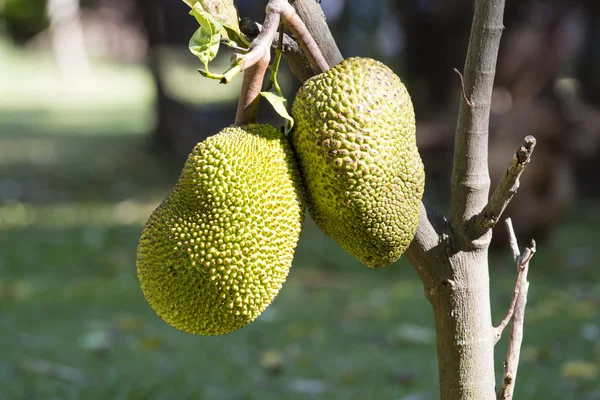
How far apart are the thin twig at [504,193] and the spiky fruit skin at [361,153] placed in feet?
0.32

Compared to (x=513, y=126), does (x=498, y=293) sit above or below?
below

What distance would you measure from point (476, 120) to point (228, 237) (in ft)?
1.34

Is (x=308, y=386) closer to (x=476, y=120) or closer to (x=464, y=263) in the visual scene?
(x=464, y=263)

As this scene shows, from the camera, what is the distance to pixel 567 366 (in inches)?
107

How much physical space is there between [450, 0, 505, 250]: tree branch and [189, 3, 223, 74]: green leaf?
1.25ft

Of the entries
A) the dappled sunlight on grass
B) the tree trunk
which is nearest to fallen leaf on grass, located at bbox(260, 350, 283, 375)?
the dappled sunlight on grass

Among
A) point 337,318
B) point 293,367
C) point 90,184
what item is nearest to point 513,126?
point 337,318

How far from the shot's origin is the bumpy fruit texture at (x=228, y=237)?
104 cm

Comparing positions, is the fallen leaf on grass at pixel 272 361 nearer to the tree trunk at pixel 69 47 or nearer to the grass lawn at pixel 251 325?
the grass lawn at pixel 251 325

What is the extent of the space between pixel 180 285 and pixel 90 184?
18.9 feet

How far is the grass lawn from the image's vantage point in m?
2.62

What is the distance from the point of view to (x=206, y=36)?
3.31 feet

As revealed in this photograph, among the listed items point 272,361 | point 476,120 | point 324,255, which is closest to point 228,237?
point 476,120

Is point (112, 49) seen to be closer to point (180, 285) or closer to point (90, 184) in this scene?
point (90, 184)
